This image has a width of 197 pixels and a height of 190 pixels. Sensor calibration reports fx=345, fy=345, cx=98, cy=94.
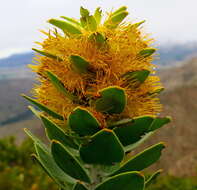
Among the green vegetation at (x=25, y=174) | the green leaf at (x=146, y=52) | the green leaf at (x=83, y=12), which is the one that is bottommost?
the green vegetation at (x=25, y=174)

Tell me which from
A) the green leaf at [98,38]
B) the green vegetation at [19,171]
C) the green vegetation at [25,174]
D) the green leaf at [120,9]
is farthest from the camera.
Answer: the green vegetation at [25,174]

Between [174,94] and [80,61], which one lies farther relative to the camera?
[174,94]

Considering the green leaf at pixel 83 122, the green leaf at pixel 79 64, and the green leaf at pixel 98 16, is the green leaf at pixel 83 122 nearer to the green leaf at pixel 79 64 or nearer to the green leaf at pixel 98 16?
the green leaf at pixel 79 64

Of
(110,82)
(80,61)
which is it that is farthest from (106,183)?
(80,61)

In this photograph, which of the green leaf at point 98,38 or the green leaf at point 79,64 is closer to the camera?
the green leaf at point 79,64

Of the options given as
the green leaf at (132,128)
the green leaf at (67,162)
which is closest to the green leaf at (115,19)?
the green leaf at (132,128)

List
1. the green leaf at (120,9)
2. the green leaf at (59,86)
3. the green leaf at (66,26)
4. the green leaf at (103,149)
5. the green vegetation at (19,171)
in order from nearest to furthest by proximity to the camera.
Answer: the green leaf at (103,149) < the green leaf at (59,86) < the green leaf at (66,26) < the green leaf at (120,9) < the green vegetation at (19,171)

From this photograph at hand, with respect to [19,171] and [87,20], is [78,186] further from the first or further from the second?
[19,171]

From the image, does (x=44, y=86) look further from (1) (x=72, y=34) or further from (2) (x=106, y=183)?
(2) (x=106, y=183)
